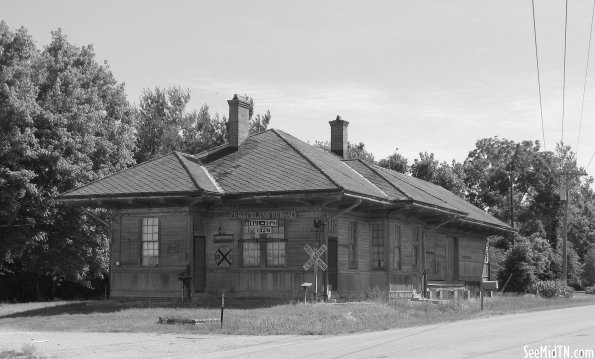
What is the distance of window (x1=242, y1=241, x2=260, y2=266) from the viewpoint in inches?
1126

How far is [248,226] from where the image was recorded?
2867 centimetres

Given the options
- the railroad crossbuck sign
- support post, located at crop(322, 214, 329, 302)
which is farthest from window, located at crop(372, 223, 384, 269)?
the railroad crossbuck sign

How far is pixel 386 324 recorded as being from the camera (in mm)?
23016

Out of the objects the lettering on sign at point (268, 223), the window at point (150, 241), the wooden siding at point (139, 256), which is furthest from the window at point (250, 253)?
the window at point (150, 241)

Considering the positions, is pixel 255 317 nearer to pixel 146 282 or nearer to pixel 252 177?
pixel 146 282

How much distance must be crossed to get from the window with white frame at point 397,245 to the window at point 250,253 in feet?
19.3

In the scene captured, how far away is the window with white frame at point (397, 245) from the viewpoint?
1249 inches

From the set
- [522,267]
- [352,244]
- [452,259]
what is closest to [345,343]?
[352,244]

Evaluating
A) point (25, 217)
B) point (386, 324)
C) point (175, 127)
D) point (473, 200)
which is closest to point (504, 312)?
point (386, 324)

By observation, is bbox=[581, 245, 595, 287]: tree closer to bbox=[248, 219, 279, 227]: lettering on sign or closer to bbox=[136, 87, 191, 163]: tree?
bbox=[136, 87, 191, 163]: tree

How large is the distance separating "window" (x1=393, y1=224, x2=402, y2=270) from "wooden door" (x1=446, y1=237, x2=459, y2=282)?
850 centimetres

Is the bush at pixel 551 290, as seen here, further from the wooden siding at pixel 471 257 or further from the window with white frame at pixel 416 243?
the window with white frame at pixel 416 243

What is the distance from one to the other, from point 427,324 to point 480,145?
7213 cm

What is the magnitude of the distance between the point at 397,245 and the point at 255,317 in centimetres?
1058
